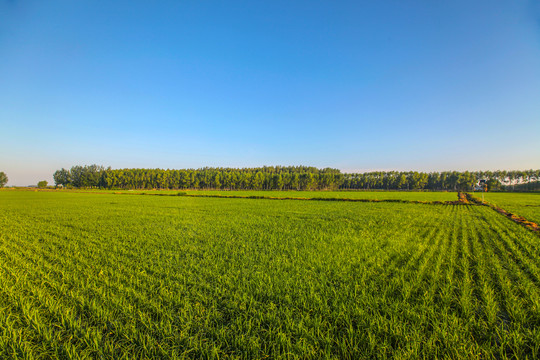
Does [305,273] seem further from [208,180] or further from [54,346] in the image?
[208,180]

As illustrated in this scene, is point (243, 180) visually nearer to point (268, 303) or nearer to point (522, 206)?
point (522, 206)

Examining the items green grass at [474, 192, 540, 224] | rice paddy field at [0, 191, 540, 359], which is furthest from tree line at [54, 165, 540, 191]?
rice paddy field at [0, 191, 540, 359]

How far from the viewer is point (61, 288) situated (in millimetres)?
5035

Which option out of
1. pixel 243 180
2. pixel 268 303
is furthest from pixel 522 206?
pixel 243 180

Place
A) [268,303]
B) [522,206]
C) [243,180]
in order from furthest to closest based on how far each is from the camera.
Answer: [243,180] < [522,206] < [268,303]

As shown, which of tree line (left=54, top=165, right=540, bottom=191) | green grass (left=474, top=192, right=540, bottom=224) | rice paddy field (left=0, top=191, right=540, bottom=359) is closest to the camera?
rice paddy field (left=0, top=191, right=540, bottom=359)

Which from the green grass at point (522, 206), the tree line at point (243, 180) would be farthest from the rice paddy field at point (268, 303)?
the tree line at point (243, 180)

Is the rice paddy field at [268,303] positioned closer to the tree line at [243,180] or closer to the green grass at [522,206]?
the green grass at [522,206]

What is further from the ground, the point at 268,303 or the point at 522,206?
the point at 268,303

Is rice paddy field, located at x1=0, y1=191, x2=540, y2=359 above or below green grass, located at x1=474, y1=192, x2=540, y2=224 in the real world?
above

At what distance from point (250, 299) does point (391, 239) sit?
337 inches

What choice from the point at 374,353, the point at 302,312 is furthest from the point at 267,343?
the point at 374,353

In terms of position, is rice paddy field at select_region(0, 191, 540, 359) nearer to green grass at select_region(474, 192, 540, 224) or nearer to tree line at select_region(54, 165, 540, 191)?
green grass at select_region(474, 192, 540, 224)

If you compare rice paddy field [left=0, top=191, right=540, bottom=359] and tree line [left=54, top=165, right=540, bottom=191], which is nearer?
rice paddy field [left=0, top=191, right=540, bottom=359]
